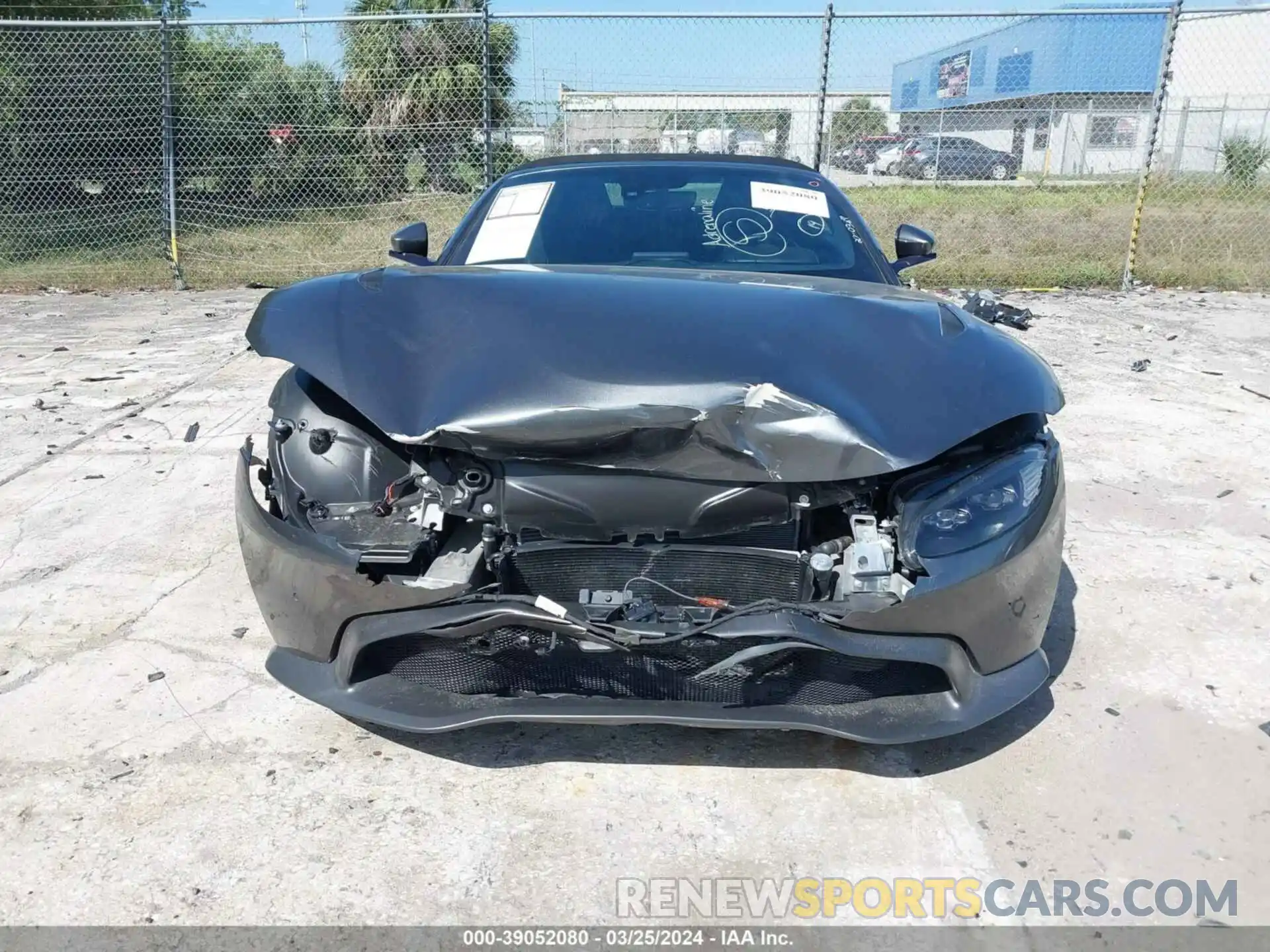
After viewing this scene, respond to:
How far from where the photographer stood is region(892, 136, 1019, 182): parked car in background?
12.1m

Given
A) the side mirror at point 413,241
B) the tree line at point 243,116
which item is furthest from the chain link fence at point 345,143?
the side mirror at point 413,241

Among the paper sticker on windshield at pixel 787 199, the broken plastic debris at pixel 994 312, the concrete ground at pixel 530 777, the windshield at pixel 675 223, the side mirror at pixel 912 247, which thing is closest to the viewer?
the concrete ground at pixel 530 777

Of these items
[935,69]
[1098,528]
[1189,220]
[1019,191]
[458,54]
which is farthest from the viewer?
[935,69]

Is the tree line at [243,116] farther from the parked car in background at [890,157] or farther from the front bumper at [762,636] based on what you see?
the front bumper at [762,636]

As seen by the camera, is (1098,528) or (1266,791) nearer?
(1266,791)

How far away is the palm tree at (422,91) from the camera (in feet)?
32.7

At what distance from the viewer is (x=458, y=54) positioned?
33.2ft

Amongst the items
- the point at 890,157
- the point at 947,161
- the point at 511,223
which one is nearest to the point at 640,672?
the point at 511,223

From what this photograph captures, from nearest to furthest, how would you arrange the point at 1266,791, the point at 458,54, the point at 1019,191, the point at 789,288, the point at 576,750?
1. the point at 1266,791
2. the point at 576,750
3. the point at 789,288
4. the point at 458,54
5. the point at 1019,191

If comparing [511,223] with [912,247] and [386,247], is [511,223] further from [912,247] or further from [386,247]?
[386,247]

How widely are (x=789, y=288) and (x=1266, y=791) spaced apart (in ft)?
5.91

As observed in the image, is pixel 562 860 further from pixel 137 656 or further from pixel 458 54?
pixel 458 54

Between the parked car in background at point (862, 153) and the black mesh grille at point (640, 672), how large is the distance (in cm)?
958

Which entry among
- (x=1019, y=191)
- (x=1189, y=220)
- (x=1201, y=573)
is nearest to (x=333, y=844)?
(x=1201, y=573)
